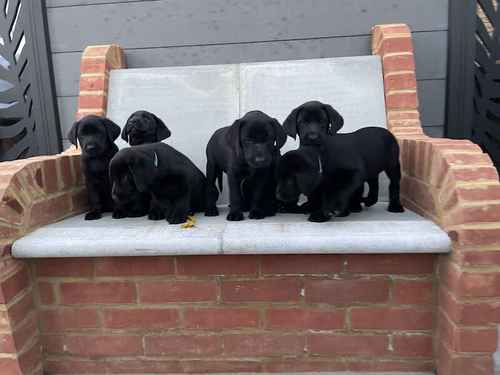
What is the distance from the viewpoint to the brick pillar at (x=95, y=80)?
2461mm

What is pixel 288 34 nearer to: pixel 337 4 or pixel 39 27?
pixel 337 4

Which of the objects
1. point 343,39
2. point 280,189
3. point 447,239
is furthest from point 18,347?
point 343,39

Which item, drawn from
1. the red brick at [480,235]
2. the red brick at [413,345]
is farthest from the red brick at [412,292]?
the red brick at [480,235]

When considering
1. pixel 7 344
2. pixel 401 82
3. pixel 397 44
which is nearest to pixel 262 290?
pixel 7 344

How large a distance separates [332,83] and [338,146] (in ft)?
3.14

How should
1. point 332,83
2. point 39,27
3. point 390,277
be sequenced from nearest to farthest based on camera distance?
point 390,277, point 332,83, point 39,27

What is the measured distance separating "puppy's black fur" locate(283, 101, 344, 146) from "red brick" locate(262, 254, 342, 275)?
0.48 metres

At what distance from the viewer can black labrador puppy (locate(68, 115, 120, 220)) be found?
5.72 ft

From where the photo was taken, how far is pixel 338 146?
1.61 metres

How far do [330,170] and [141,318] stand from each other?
103 centimetres

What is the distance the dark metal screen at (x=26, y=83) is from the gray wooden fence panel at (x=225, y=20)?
0.46 feet

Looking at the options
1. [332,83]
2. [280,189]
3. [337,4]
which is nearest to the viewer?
[280,189]

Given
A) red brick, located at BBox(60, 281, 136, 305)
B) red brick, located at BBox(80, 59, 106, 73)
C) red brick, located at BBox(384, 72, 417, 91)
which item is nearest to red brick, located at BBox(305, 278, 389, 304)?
red brick, located at BBox(60, 281, 136, 305)

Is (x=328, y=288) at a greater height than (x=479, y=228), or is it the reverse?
(x=479, y=228)
